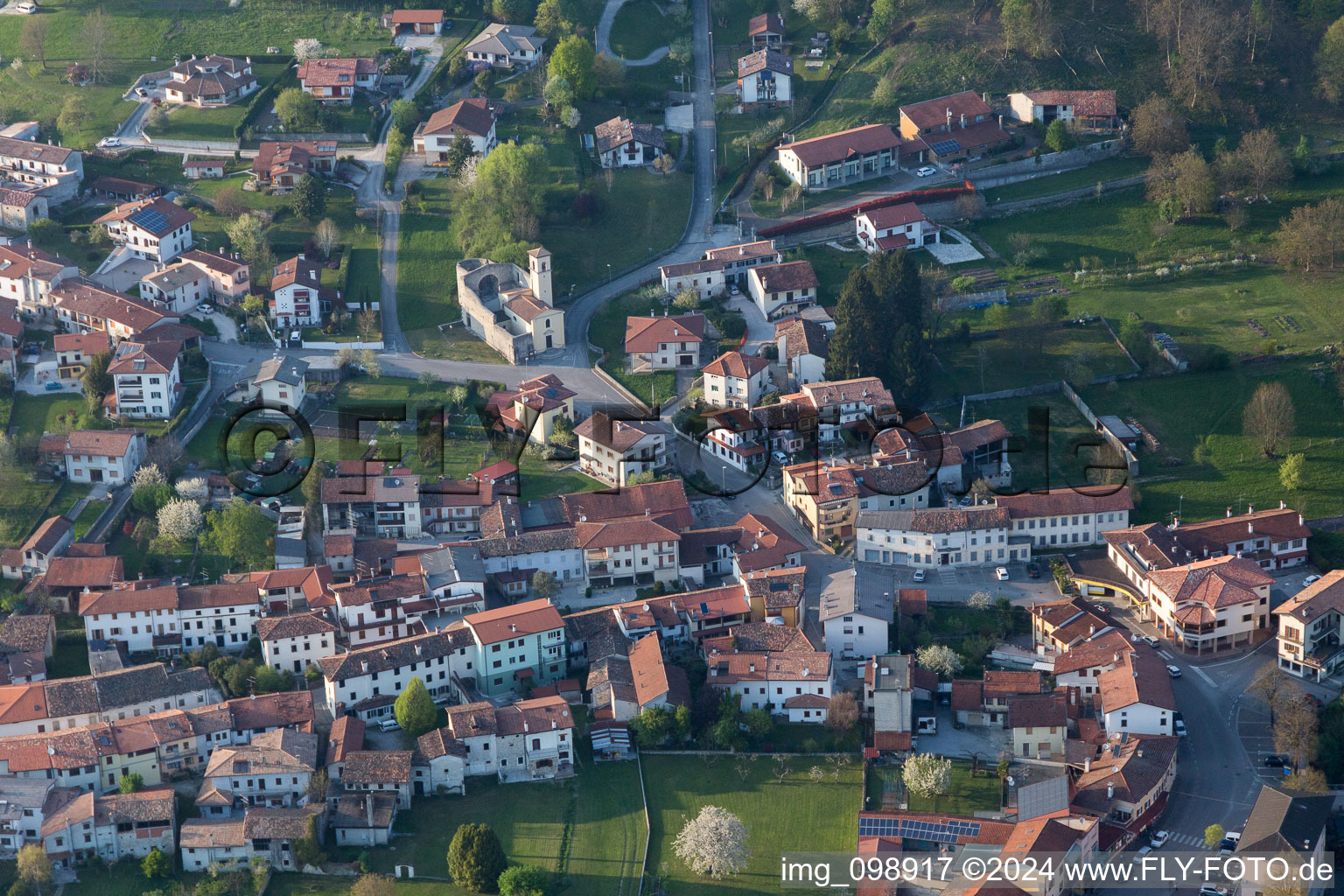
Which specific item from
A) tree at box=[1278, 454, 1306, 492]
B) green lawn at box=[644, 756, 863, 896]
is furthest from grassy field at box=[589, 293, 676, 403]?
tree at box=[1278, 454, 1306, 492]

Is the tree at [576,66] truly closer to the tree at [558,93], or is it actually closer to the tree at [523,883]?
the tree at [558,93]

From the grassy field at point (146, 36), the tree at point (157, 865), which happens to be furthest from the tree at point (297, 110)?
the tree at point (157, 865)

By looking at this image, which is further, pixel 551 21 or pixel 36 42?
pixel 551 21

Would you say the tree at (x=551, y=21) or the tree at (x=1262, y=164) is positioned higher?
Result: the tree at (x=551, y=21)

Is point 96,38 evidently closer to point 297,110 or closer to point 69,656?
point 297,110

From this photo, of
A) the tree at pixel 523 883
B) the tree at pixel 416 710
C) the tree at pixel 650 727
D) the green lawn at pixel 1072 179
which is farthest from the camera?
the green lawn at pixel 1072 179

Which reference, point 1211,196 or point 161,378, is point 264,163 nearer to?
point 161,378

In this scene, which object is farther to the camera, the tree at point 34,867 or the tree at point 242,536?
the tree at point 242,536

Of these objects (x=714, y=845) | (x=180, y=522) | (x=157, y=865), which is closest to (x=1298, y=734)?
(x=714, y=845)
